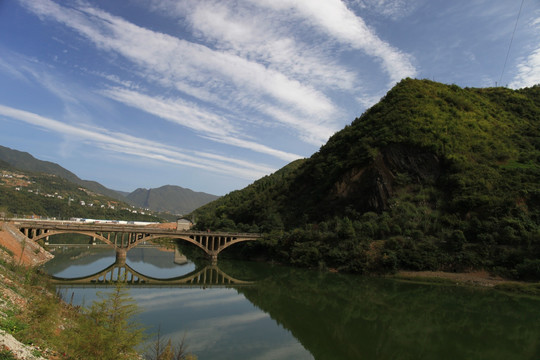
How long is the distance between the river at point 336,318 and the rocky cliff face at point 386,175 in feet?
62.1

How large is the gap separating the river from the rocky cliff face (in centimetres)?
1892

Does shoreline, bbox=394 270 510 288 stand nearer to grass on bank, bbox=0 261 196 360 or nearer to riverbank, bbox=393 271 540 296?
riverbank, bbox=393 271 540 296

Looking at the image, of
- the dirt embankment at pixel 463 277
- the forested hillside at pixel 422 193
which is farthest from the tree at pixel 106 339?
the forested hillside at pixel 422 193

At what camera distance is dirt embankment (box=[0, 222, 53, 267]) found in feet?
113

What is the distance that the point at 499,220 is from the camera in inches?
1801

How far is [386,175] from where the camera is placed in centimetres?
5975

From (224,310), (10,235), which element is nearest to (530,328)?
(224,310)

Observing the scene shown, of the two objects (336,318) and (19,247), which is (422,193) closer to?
(336,318)

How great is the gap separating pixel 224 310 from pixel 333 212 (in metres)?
38.6

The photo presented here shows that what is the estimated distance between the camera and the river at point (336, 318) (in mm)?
19234

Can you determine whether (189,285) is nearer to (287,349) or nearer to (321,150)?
(287,349)

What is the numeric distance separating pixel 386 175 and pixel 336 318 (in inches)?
1531

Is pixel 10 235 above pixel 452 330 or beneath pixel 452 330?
above

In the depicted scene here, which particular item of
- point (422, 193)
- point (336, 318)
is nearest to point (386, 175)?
point (422, 193)
